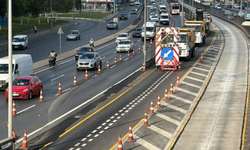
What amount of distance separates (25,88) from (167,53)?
16571 mm

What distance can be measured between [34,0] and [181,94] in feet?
218

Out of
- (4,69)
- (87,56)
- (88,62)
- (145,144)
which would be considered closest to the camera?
(145,144)

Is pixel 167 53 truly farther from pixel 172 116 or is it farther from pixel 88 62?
pixel 172 116

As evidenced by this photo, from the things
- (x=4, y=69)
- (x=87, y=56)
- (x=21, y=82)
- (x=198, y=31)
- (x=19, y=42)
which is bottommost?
(x=21, y=82)

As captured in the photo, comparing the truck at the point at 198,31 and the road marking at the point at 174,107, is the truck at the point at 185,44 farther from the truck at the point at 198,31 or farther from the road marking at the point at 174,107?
the road marking at the point at 174,107

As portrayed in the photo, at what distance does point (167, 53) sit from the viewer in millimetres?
48469

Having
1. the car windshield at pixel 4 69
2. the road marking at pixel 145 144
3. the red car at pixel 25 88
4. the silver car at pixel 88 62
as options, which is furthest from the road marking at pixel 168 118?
the silver car at pixel 88 62

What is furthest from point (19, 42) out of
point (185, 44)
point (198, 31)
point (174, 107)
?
point (174, 107)

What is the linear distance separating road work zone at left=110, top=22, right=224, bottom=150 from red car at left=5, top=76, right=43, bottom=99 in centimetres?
822

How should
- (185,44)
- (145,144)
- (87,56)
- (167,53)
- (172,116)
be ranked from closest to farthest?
(145,144) < (172,116) < (167,53) < (87,56) < (185,44)

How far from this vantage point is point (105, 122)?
94.5 feet

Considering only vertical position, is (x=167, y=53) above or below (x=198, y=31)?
below

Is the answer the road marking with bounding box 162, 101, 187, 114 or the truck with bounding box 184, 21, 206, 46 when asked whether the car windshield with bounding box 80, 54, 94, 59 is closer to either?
the road marking with bounding box 162, 101, 187, 114

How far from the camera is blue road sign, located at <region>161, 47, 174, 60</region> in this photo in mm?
48312
